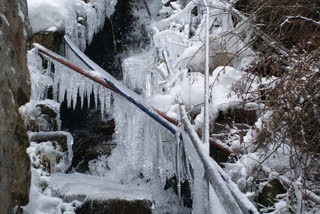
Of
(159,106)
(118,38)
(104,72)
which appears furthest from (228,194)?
(118,38)

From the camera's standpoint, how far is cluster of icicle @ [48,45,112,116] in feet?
14.5

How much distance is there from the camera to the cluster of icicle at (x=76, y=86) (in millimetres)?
4422

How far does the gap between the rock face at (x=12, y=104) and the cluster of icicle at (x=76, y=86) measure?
1.62 meters

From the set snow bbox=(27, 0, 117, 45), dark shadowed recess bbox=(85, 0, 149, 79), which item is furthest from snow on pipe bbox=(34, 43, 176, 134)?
dark shadowed recess bbox=(85, 0, 149, 79)

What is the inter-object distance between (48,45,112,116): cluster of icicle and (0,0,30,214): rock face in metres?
1.62

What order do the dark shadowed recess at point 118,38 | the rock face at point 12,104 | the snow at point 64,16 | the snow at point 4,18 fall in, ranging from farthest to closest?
1. the dark shadowed recess at point 118,38
2. the snow at point 64,16
3. the snow at point 4,18
4. the rock face at point 12,104

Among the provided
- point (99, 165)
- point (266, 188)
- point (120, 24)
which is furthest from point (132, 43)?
point (266, 188)

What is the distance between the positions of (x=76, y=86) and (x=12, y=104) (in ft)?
9.31

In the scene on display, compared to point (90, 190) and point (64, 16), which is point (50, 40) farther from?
point (90, 190)

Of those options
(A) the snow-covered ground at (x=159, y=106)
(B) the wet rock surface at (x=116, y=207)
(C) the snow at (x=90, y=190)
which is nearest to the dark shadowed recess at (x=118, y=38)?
(A) the snow-covered ground at (x=159, y=106)

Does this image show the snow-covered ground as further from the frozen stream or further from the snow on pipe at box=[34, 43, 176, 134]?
the snow on pipe at box=[34, 43, 176, 134]

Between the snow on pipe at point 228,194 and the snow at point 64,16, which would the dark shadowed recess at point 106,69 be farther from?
the snow on pipe at point 228,194

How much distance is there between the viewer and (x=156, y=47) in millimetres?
7000

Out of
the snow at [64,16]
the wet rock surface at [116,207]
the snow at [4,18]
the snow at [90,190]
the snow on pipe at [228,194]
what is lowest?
the wet rock surface at [116,207]
